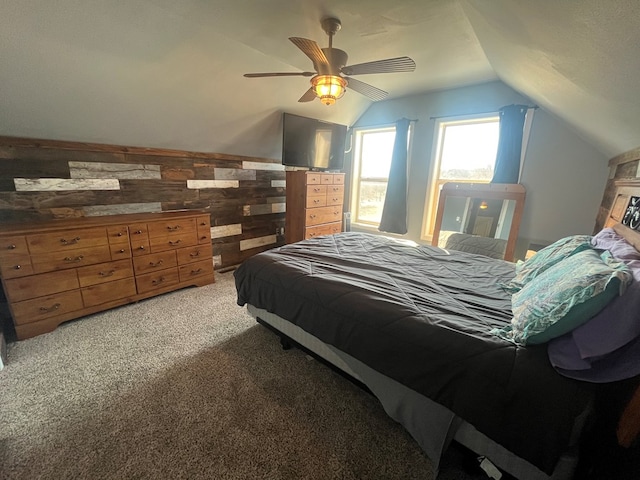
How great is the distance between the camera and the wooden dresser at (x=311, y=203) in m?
3.68

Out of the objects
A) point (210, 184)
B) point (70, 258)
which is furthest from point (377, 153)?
point (70, 258)

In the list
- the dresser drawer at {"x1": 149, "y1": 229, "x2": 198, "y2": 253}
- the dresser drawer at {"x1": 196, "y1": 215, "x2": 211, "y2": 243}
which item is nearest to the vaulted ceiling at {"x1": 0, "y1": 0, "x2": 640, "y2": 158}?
the dresser drawer at {"x1": 196, "y1": 215, "x2": 211, "y2": 243}

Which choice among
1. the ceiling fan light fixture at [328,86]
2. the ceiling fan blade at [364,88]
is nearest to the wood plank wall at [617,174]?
the ceiling fan blade at [364,88]

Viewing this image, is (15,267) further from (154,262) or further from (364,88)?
(364,88)

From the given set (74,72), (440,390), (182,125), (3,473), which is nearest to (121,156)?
(182,125)

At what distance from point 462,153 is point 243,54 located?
116 inches

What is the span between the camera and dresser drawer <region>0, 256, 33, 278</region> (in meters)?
1.87

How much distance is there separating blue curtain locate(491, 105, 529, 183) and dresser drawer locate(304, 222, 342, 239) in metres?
2.25

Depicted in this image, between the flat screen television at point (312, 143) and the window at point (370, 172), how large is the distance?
0.54 m

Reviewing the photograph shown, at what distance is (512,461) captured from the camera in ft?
3.34

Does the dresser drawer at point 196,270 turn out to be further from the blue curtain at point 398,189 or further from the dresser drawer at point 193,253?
the blue curtain at point 398,189

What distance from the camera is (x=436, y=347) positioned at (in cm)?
109

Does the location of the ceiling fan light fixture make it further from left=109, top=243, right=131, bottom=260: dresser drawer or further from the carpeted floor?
left=109, top=243, right=131, bottom=260: dresser drawer

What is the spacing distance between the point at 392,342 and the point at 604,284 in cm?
77
